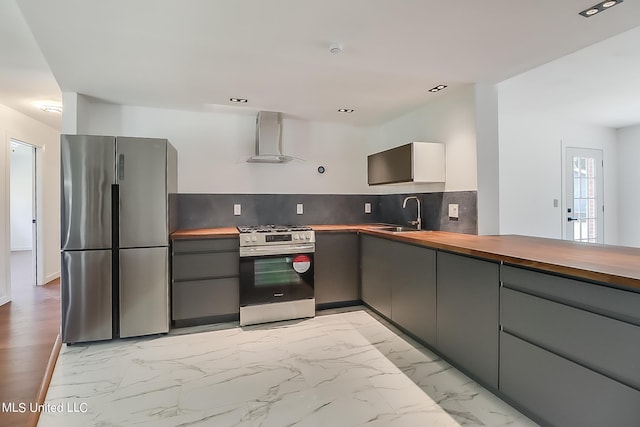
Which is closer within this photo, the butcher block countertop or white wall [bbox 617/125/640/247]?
the butcher block countertop

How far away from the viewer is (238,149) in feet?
12.5

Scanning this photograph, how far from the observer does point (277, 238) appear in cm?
327

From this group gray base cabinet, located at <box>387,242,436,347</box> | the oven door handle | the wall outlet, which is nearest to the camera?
gray base cabinet, located at <box>387,242,436,347</box>

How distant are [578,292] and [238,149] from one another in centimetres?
331

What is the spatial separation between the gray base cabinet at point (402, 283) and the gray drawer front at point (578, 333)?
0.71 metres

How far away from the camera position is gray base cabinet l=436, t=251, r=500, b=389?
196 cm

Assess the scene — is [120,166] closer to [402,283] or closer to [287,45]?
[287,45]

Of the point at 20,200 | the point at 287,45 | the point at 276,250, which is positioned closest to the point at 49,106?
the point at 276,250

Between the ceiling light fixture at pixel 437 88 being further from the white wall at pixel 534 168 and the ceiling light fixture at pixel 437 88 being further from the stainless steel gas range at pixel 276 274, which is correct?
the white wall at pixel 534 168

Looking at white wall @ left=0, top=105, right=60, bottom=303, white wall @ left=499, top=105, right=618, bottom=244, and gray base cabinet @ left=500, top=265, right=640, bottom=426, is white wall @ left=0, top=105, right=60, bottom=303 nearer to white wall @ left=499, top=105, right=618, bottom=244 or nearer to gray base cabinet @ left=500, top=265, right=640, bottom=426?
gray base cabinet @ left=500, top=265, right=640, bottom=426

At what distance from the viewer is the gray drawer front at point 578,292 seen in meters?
1.33

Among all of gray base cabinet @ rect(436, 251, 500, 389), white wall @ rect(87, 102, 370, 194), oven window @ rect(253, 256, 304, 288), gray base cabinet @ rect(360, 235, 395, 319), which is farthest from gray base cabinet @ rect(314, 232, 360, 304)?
gray base cabinet @ rect(436, 251, 500, 389)

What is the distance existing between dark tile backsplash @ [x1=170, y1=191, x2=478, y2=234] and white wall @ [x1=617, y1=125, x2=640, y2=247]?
4100 millimetres

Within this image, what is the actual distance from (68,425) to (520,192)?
534cm
